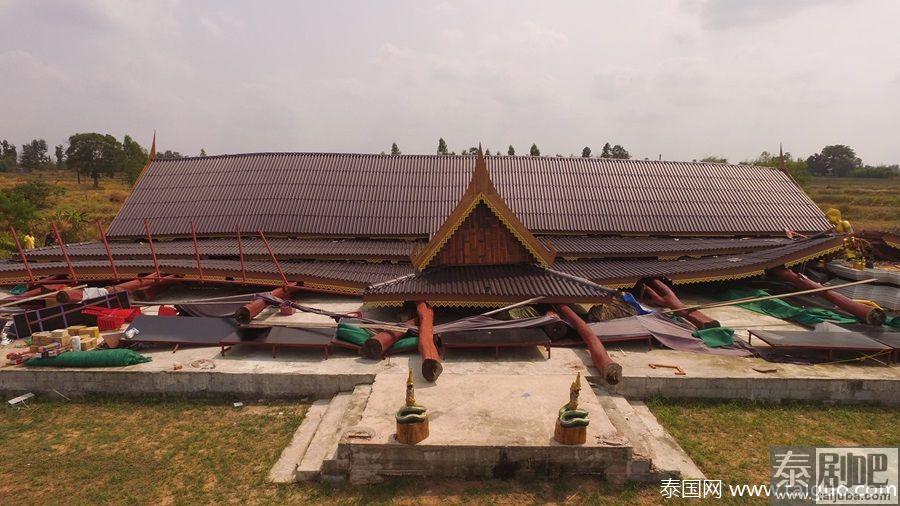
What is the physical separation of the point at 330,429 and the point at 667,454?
264 inches

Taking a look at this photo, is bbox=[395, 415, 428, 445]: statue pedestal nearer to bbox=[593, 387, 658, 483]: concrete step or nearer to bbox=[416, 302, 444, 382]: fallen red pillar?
bbox=[416, 302, 444, 382]: fallen red pillar

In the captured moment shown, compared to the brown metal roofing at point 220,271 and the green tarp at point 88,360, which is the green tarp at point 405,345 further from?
the green tarp at point 88,360

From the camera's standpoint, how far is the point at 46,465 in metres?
8.57

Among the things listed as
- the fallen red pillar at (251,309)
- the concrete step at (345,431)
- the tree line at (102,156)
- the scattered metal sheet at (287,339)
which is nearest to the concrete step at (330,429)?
the concrete step at (345,431)

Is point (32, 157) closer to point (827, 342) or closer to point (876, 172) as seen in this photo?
point (827, 342)

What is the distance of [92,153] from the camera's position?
6481cm

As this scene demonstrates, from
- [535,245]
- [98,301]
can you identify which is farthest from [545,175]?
[98,301]

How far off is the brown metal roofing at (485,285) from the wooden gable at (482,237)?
0.30m

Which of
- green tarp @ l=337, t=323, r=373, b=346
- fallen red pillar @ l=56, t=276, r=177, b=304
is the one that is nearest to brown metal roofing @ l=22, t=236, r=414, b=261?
fallen red pillar @ l=56, t=276, r=177, b=304

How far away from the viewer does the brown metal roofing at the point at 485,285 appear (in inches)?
527

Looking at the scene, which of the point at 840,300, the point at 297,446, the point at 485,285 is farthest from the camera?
the point at 840,300

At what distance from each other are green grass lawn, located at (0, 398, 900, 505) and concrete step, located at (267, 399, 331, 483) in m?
0.20

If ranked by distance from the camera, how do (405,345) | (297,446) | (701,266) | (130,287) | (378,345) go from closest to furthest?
(297,446)
(378,345)
(405,345)
(130,287)
(701,266)

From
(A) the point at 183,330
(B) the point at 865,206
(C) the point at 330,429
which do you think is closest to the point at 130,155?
(A) the point at 183,330
